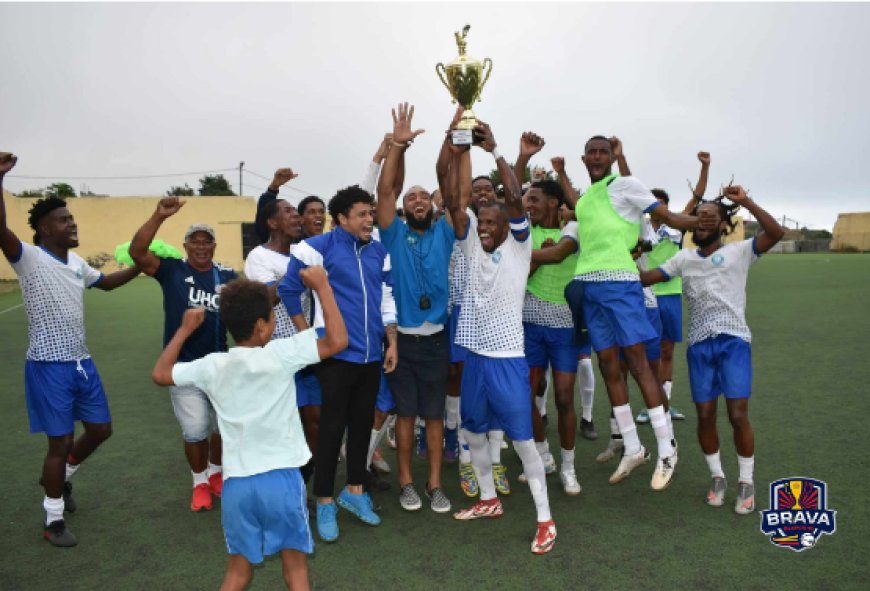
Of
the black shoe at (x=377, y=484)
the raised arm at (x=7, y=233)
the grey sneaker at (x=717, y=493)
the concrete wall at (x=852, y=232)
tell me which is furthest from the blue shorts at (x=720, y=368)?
the concrete wall at (x=852, y=232)

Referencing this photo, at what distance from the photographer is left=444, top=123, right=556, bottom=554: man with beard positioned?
159 inches

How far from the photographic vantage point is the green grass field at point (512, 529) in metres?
3.55

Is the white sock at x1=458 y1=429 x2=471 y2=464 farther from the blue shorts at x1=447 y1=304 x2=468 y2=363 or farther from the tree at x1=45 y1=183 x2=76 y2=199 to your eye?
the tree at x1=45 y1=183 x2=76 y2=199

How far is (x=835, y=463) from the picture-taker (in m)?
4.90

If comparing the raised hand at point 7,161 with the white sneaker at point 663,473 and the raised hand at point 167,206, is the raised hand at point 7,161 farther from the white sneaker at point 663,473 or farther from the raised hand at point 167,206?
the white sneaker at point 663,473

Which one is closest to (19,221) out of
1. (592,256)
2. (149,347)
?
(149,347)

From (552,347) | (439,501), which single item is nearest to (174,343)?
(439,501)

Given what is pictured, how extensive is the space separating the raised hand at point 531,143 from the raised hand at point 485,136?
30 cm

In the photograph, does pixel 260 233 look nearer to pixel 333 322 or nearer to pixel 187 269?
pixel 187 269

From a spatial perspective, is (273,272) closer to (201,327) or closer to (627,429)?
(201,327)

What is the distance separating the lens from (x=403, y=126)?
441 cm

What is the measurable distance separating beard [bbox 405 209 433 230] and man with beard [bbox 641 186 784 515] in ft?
5.91

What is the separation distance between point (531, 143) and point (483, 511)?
2.51 meters

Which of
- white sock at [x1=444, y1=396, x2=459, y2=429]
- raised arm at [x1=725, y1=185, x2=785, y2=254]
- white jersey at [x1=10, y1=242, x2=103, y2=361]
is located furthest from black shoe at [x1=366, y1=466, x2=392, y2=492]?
raised arm at [x1=725, y1=185, x2=785, y2=254]
